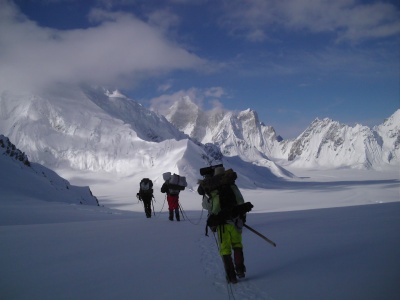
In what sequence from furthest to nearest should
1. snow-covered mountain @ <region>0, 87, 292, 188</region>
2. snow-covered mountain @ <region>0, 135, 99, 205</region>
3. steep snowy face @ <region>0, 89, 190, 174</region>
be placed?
steep snowy face @ <region>0, 89, 190, 174</region> → snow-covered mountain @ <region>0, 87, 292, 188</region> → snow-covered mountain @ <region>0, 135, 99, 205</region>

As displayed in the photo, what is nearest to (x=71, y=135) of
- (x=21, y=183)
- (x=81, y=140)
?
(x=81, y=140)

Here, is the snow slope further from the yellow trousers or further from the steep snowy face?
the steep snowy face

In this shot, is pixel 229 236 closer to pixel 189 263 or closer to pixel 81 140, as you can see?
pixel 189 263

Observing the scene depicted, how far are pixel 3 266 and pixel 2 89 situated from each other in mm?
136046

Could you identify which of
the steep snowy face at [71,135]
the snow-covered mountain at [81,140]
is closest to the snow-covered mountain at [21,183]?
the snow-covered mountain at [81,140]

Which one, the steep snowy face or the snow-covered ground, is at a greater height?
the steep snowy face

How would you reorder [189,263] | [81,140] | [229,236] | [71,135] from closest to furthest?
1. [229,236]
2. [189,263]
3. [81,140]
4. [71,135]

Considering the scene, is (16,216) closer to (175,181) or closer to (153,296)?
(175,181)

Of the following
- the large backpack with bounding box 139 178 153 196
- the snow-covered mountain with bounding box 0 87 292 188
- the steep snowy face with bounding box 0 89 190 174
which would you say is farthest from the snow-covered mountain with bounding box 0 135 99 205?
the steep snowy face with bounding box 0 89 190 174

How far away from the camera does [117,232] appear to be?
10.1 metres

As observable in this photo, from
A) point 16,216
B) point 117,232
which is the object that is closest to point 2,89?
point 16,216

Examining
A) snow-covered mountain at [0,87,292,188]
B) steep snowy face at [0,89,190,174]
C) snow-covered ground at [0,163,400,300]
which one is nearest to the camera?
snow-covered ground at [0,163,400,300]

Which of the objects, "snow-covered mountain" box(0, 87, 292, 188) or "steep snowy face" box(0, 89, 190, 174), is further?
"steep snowy face" box(0, 89, 190, 174)

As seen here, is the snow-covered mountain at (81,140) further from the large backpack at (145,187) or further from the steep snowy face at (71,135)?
the large backpack at (145,187)
